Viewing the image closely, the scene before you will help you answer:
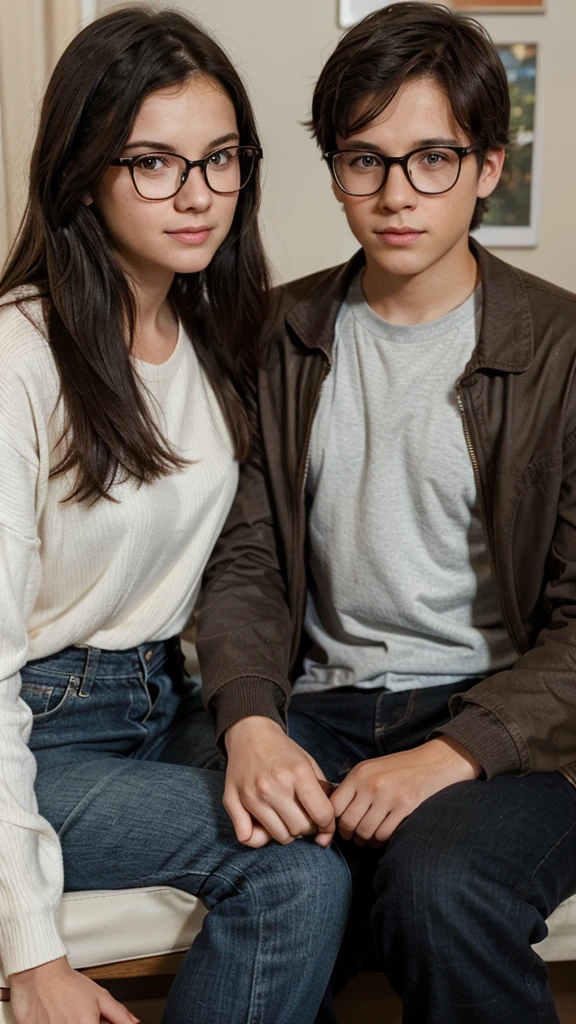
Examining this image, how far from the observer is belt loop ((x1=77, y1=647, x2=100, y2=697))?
143 centimetres

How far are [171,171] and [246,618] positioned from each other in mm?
584

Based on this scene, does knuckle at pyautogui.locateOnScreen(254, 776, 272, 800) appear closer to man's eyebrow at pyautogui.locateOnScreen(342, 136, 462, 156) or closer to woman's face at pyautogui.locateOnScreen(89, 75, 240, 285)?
woman's face at pyautogui.locateOnScreen(89, 75, 240, 285)

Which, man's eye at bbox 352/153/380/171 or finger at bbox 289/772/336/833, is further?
man's eye at bbox 352/153/380/171

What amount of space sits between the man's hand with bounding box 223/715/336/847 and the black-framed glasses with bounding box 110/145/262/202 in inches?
26.6

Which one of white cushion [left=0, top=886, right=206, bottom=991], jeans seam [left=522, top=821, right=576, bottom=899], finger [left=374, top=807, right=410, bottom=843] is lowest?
white cushion [left=0, top=886, right=206, bottom=991]

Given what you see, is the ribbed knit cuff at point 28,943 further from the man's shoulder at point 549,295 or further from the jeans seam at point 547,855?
the man's shoulder at point 549,295

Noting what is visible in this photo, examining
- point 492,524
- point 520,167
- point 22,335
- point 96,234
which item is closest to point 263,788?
point 492,524

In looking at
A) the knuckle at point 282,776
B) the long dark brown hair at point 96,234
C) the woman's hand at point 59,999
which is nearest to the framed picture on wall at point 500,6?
the long dark brown hair at point 96,234

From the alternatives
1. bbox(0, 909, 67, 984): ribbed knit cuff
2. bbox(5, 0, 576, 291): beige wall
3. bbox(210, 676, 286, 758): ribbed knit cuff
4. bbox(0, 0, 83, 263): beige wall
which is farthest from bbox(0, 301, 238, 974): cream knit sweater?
bbox(5, 0, 576, 291): beige wall

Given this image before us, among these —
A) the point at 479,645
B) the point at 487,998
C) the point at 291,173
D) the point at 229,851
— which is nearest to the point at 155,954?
the point at 229,851

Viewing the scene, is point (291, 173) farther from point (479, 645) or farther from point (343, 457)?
point (479, 645)

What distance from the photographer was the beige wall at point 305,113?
2490 mm

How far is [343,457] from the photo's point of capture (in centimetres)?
155

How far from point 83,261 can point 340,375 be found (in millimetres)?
390
